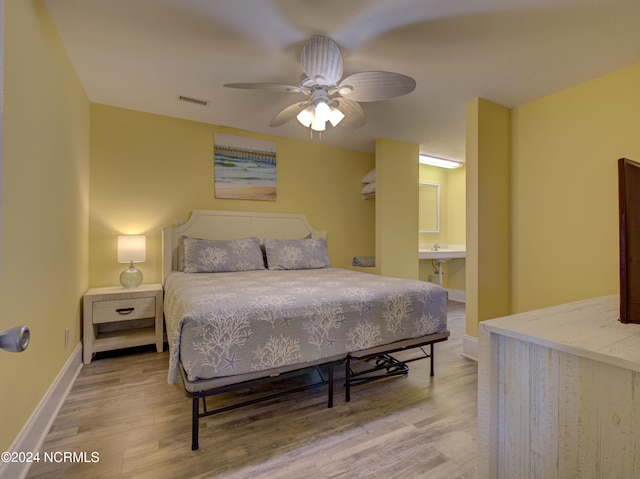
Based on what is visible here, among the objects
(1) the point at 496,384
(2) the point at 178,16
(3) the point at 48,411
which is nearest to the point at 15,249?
(3) the point at 48,411

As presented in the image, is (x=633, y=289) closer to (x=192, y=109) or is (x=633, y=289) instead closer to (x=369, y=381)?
(x=369, y=381)

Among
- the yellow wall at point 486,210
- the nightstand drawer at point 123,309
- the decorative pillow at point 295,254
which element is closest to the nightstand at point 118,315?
the nightstand drawer at point 123,309

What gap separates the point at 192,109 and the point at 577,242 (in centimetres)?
386

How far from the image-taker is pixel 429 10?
5.59 feet

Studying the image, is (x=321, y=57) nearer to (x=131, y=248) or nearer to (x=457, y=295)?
(x=131, y=248)

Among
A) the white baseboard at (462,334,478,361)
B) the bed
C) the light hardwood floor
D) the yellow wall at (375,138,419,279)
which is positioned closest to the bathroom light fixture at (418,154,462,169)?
the yellow wall at (375,138,419,279)

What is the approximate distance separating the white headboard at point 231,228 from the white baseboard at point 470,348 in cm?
211

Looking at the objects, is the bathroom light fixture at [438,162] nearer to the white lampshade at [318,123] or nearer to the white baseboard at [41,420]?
the white lampshade at [318,123]

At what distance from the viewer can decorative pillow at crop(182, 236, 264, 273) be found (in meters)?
2.95

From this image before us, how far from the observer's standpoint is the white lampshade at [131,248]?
2875 mm

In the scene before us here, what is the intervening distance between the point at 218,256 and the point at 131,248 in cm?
82

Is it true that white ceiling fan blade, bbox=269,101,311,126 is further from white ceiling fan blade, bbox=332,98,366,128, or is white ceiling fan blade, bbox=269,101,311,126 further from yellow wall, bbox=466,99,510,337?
yellow wall, bbox=466,99,510,337

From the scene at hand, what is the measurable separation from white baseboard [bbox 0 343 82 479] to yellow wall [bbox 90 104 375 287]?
1125 millimetres

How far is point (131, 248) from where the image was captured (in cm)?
290
